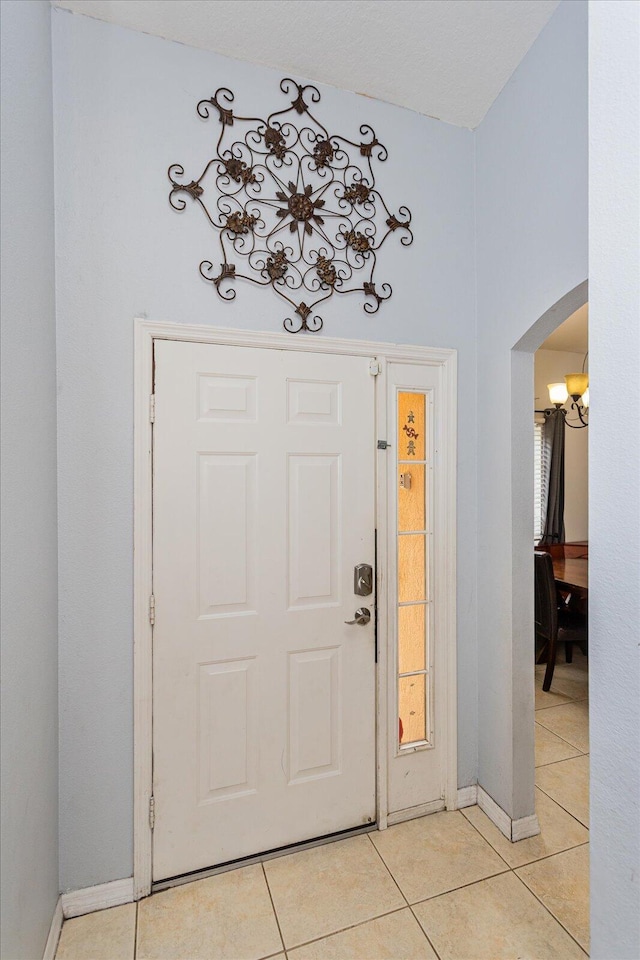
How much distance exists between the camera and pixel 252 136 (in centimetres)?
195

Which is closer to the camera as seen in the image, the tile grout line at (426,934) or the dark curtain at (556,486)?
the tile grout line at (426,934)

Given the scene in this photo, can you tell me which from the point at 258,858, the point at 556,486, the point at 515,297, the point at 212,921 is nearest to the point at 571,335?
the point at 556,486

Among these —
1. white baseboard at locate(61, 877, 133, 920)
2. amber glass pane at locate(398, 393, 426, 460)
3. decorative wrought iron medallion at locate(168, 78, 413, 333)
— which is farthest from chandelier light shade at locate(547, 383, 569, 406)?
white baseboard at locate(61, 877, 133, 920)

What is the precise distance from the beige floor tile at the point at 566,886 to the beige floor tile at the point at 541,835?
0.12ft

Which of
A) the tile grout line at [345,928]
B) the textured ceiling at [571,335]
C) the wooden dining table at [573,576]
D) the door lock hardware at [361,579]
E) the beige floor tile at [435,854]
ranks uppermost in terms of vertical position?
the textured ceiling at [571,335]

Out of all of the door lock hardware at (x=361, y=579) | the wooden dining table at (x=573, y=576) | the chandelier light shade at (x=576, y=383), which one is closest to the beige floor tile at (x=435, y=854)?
the door lock hardware at (x=361, y=579)

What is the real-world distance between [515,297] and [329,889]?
2.38 meters

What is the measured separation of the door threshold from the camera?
183 centimetres

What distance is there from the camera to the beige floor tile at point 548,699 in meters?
3.31

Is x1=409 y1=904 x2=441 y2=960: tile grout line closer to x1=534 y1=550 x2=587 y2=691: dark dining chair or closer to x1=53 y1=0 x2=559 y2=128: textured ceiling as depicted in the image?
x1=534 y1=550 x2=587 y2=691: dark dining chair

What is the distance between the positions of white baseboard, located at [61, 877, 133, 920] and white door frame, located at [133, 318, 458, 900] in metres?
0.04

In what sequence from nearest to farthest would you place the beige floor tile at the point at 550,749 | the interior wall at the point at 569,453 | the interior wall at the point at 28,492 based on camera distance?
1. the interior wall at the point at 28,492
2. the beige floor tile at the point at 550,749
3. the interior wall at the point at 569,453

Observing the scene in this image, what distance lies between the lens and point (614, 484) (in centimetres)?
65

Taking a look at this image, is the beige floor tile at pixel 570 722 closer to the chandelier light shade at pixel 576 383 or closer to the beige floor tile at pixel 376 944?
the beige floor tile at pixel 376 944
